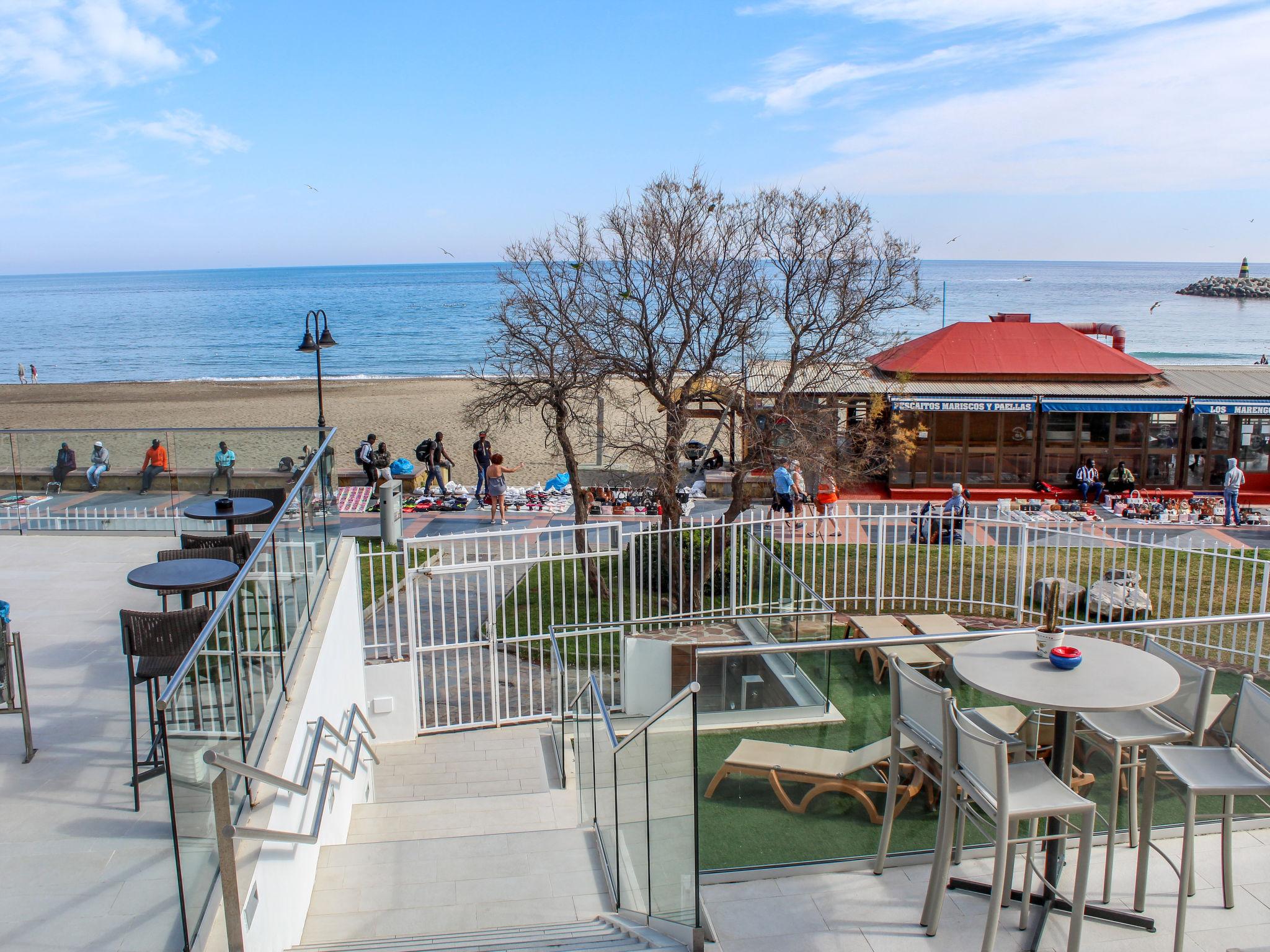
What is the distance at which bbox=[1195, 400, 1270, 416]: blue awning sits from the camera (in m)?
21.2

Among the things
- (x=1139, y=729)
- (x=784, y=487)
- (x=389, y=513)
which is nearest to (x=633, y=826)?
(x=1139, y=729)

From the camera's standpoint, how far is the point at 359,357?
2886 inches

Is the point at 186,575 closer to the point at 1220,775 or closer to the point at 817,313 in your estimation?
the point at 1220,775

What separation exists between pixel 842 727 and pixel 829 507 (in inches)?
632

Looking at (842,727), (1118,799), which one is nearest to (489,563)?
(842,727)

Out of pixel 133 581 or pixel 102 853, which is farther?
pixel 133 581

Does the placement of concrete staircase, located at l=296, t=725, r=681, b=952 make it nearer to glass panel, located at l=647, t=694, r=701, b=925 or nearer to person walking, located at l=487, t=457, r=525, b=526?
glass panel, located at l=647, t=694, r=701, b=925

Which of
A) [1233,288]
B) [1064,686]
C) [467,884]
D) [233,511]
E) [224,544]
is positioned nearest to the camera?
[1064,686]

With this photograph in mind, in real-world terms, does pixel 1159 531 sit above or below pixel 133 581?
below

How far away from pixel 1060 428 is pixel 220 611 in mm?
21688

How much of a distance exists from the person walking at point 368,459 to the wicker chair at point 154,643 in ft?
57.6

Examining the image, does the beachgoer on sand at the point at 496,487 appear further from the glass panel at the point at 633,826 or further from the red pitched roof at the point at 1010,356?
the glass panel at the point at 633,826

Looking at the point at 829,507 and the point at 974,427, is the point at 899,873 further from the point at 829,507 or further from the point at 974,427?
the point at 974,427

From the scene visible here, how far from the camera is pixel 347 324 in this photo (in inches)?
3871
